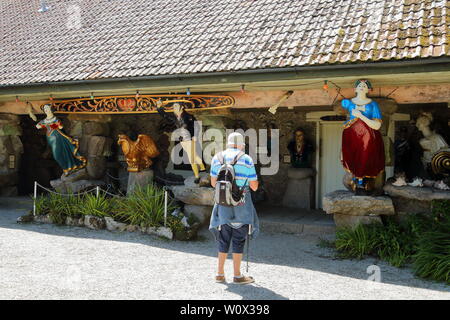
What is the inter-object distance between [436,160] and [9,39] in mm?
9977

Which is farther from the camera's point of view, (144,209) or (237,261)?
(144,209)

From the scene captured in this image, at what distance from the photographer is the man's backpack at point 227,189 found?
4582mm

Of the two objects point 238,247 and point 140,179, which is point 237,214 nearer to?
point 238,247

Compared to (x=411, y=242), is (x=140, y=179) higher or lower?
higher

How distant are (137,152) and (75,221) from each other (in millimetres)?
1696

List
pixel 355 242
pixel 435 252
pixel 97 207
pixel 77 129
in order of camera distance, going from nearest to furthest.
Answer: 1. pixel 435 252
2. pixel 355 242
3. pixel 97 207
4. pixel 77 129

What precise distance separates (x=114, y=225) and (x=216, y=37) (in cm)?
370

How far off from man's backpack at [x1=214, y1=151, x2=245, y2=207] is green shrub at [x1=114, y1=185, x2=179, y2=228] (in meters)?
2.58

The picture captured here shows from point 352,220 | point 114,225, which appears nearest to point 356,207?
point 352,220

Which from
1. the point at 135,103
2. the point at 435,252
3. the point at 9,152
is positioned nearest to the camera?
the point at 435,252

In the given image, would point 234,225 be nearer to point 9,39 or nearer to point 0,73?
point 0,73

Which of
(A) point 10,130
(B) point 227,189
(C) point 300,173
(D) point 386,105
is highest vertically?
(D) point 386,105

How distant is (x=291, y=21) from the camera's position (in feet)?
25.2

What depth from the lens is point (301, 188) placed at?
9141 mm
